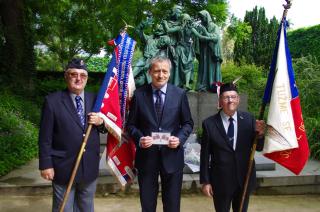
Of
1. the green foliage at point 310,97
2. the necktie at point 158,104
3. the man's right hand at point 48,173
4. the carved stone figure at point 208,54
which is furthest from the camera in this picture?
the carved stone figure at point 208,54

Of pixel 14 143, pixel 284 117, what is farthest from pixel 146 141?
pixel 14 143

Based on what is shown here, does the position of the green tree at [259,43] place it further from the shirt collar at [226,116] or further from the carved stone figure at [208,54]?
the shirt collar at [226,116]

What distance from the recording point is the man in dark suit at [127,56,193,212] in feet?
10.8

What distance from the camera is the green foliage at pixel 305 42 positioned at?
57.7ft

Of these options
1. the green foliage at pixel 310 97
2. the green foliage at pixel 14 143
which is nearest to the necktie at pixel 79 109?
the green foliage at pixel 14 143

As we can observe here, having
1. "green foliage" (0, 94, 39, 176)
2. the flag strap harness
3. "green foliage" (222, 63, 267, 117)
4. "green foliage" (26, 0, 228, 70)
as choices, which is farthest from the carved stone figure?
the flag strap harness

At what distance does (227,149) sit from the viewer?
3.18 meters

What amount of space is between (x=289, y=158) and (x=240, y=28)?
57.0ft

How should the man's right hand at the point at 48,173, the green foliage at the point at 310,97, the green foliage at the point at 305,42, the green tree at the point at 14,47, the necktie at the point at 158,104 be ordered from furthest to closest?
the green foliage at the point at 305,42
the green tree at the point at 14,47
the green foliage at the point at 310,97
the necktie at the point at 158,104
the man's right hand at the point at 48,173

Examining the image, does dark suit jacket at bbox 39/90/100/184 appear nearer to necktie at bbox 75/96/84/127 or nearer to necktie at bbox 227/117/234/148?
necktie at bbox 75/96/84/127

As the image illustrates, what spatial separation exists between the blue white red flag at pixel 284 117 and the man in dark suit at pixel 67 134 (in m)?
1.50

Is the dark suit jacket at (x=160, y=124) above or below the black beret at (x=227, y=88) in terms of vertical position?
below

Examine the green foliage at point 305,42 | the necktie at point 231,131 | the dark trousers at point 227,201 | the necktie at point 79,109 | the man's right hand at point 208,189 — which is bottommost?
the dark trousers at point 227,201

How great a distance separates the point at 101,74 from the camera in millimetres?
20891
